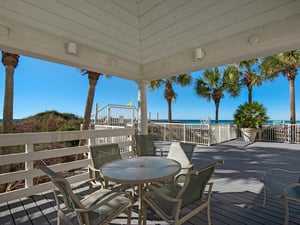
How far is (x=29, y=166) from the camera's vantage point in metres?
2.99

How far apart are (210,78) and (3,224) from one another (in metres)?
11.4

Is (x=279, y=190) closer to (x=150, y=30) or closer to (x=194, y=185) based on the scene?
(x=194, y=185)

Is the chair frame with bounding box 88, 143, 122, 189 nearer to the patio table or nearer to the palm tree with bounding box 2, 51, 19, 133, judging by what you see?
the patio table

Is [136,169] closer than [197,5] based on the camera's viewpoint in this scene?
Yes

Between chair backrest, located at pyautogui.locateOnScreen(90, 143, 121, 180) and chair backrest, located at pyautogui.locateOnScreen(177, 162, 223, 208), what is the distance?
1.52 meters

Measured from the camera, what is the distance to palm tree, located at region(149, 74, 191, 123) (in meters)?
11.0

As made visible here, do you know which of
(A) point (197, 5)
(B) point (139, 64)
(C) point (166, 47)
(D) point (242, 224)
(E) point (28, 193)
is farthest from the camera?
(B) point (139, 64)

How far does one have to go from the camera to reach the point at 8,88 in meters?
4.80

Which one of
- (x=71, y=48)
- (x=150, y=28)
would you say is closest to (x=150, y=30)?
(x=150, y=28)

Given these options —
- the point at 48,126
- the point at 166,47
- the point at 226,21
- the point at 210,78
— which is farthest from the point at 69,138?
Result: the point at 210,78

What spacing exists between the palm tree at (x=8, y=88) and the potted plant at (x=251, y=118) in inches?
378

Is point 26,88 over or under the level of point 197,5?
over

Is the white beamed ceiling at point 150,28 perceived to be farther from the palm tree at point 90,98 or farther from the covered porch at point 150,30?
the palm tree at point 90,98

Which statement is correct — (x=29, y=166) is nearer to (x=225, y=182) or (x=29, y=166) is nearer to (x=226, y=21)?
(x=225, y=182)
